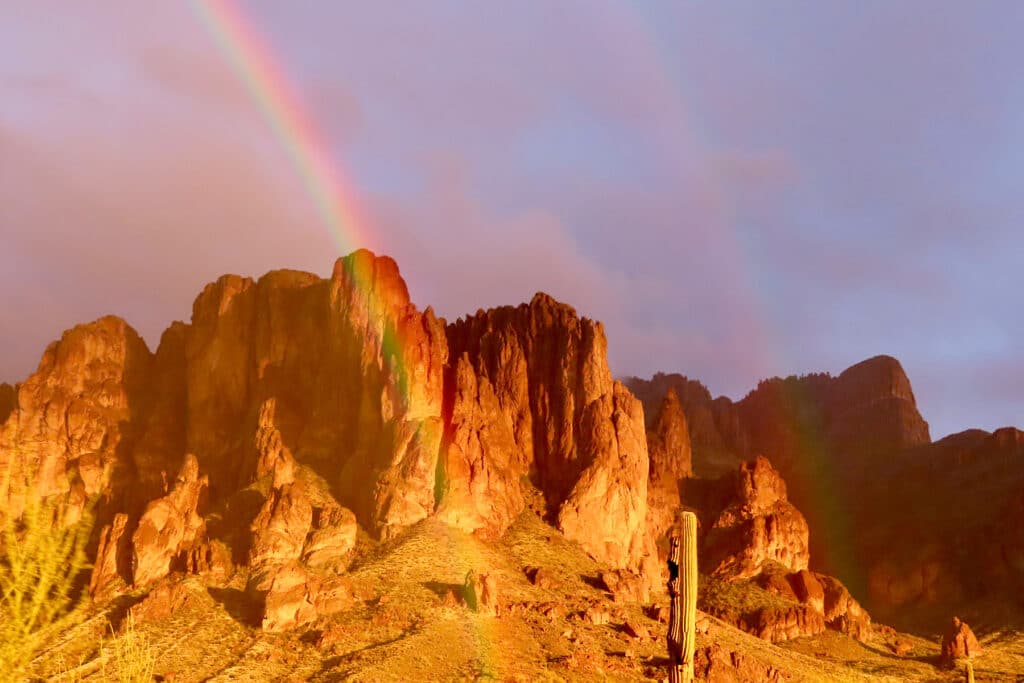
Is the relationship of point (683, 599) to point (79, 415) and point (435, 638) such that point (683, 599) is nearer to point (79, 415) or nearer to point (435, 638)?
point (435, 638)

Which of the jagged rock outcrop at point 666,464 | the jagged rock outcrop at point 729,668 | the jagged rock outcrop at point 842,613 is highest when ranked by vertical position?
the jagged rock outcrop at point 666,464

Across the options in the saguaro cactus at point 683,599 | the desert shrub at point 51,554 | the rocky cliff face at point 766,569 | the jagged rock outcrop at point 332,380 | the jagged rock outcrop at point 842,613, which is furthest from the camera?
the jagged rock outcrop at point 842,613

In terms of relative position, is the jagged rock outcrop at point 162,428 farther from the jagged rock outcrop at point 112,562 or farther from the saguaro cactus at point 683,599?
the saguaro cactus at point 683,599

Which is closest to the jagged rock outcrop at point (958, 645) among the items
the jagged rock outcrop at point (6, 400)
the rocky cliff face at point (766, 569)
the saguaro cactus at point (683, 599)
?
the rocky cliff face at point (766, 569)

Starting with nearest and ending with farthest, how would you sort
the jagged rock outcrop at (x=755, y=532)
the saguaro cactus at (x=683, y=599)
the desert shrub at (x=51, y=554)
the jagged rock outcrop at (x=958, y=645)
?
1. the saguaro cactus at (x=683, y=599)
2. the desert shrub at (x=51, y=554)
3. the jagged rock outcrop at (x=958, y=645)
4. the jagged rock outcrop at (x=755, y=532)

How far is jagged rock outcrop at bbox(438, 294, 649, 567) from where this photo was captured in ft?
388

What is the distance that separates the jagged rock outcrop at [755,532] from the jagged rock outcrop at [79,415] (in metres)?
81.2

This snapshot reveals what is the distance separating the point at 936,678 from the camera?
112m

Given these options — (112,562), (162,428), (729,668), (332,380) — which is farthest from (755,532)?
(112,562)

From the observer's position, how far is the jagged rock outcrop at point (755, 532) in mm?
143750

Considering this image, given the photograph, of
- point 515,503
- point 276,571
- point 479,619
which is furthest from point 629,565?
point 276,571

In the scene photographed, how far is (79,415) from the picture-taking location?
415ft

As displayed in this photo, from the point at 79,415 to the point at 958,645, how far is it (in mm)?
109735

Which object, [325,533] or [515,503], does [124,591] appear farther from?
[515,503]
